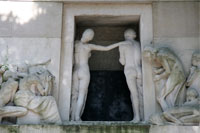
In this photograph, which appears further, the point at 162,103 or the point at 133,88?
the point at 133,88

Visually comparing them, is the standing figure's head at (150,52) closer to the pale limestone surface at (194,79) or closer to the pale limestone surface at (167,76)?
the pale limestone surface at (167,76)

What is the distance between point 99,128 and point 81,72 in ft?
4.34

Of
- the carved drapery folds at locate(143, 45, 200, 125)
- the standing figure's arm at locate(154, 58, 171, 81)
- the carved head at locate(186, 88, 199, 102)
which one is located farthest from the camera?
the standing figure's arm at locate(154, 58, 171, 81)

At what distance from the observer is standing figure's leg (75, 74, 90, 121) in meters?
8.62

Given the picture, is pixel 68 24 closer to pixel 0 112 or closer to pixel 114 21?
pixel 114 21

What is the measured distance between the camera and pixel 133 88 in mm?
8766

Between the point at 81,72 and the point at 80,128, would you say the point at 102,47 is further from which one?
the point at 80,128

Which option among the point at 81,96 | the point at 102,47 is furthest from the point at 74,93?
the point at 102,47

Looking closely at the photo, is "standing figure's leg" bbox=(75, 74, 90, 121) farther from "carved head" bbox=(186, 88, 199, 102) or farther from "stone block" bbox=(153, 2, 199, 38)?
"carved head" bbox=(186, 88, 199, 102)

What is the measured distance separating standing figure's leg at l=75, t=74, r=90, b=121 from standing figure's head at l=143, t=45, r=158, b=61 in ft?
3.89

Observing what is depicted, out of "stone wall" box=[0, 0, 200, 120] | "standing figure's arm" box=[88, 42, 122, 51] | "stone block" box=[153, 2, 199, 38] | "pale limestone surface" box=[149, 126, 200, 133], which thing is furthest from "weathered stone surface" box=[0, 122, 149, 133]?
"stone block" box=[153, 2, 199, 38]

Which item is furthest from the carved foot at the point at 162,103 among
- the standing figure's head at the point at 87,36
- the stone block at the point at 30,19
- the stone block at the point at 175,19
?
the stone block at the point at 30,19

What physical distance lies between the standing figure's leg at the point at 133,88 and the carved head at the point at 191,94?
95 centimetres

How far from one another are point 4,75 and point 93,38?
2236mm
